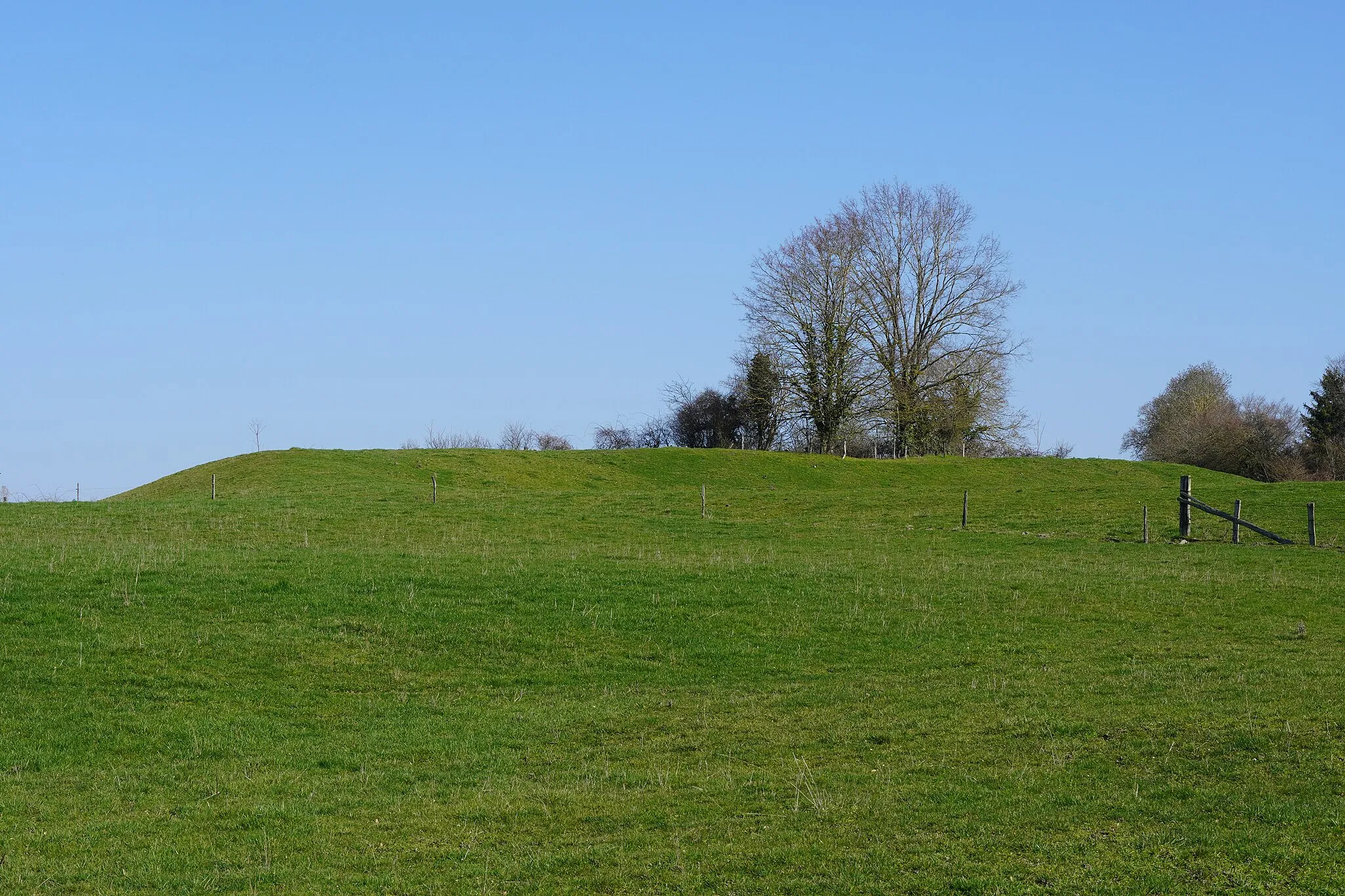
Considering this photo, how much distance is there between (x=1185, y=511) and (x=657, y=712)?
29556 mm

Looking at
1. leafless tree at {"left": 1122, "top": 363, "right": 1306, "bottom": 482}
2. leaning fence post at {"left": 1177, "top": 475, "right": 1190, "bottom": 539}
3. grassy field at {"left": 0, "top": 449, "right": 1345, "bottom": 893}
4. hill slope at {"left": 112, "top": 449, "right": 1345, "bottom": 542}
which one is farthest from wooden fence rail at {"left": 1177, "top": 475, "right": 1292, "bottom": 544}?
leafless tree at {"left": 1122, "top": 363, "right": 1306, "bottom": 482}

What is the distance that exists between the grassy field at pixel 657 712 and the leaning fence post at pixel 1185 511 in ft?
7.34

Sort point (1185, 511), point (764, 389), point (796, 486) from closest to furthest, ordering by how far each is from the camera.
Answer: point (1185, 511) < point (796, 486) < point (764, 389)

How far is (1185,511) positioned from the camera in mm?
40188

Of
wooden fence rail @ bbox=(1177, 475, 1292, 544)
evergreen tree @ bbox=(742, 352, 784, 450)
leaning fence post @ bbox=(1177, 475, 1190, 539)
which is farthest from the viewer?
evergreen tree @ bbox=(742, 352, 784, 450)

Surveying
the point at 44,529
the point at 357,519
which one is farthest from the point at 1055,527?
the point at 44,529

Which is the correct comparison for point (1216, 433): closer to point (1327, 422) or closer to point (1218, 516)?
point (1327, 422)

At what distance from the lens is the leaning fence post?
1566 inches

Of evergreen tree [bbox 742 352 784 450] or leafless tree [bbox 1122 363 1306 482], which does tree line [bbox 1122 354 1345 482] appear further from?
evergreen tree [bbox 742 352 784 450]

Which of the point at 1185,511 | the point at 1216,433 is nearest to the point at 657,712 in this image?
the point at 1185,511

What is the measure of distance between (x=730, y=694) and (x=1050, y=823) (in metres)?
8.49

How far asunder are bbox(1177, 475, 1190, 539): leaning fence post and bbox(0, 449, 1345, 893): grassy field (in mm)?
2236

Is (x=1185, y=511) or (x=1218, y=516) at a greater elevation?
(x=1185, y=511)

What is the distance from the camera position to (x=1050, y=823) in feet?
33.2
